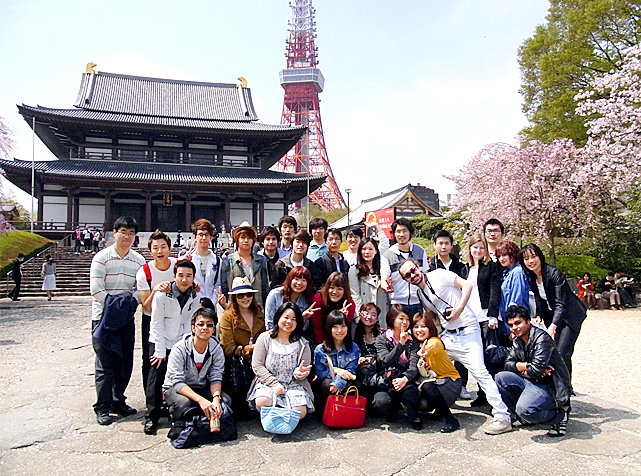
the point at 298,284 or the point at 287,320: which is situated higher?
the point at 298,284

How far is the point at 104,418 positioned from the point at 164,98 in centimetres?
2664

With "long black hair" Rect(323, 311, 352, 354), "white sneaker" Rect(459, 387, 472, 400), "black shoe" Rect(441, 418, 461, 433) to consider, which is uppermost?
"long black hair" Rect(323, 311, 352, 354)

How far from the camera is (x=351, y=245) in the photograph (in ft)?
16.8

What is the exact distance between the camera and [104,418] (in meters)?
3.84

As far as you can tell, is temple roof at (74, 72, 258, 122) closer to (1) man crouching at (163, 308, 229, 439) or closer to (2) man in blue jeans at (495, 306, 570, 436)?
(1) man crouching at (163, 308, 229, 439)

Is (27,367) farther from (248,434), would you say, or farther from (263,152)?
(263,152)

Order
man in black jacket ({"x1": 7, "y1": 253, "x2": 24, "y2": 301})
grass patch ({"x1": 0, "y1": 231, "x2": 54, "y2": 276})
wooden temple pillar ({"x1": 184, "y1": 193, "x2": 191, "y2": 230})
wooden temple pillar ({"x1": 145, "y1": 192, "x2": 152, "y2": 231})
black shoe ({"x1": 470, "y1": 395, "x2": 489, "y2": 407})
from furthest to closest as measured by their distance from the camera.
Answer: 1. wooden temple pillar ({"x1": 184, "y1": 193, "x2": 191, "y2": 230})
2. wooden temple pillar ({"x1": 145, "y1": 192, "x2": 152, "y2": 231})
3. grass patch ({"x1": 0, "y1": 231, "x2": 54, "y2": 276})
4. man in black jacket ({"x1": 7, "y1": 253, "x2": 24, "y2": 301})
5. black shoe ({"x1": 470, "y1": 395, "x2": 489, "y2": 407})

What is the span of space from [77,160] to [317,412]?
74.6 ft

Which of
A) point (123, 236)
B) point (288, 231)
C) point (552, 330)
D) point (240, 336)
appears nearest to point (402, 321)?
point (552, 330)

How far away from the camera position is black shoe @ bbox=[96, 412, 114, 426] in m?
3.82

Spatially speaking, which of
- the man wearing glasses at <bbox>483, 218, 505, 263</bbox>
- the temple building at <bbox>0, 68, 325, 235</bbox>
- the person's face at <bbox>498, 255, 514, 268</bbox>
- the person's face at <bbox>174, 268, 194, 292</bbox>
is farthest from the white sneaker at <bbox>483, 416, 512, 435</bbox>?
the temple building at <bbox>0, 68, 325, 235</bbox>

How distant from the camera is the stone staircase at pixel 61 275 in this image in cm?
1469

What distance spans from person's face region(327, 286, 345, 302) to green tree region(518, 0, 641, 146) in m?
14.1

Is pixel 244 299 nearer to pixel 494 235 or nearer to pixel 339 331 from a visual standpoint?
pixel 339 331
